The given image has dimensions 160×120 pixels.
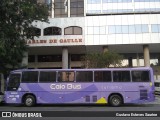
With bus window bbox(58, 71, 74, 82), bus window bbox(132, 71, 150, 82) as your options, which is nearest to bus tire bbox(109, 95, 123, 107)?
bus window bbox(132, 71, 150, 82)

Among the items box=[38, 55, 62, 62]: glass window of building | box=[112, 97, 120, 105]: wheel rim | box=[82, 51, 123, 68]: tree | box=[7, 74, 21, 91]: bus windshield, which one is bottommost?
box=[112, 97, 120, 105]: wheel rim

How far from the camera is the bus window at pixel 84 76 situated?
21375 mm

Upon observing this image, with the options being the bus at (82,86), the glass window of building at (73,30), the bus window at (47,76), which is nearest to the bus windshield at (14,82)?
the bus at (82,86)

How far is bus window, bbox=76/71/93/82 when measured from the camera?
21.4 m

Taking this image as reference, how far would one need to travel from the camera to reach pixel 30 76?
855 inches

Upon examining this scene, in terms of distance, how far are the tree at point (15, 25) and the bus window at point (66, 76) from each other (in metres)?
5.03

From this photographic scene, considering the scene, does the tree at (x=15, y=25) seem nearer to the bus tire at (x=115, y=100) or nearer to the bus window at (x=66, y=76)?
the bus window at (x=66, y=76)

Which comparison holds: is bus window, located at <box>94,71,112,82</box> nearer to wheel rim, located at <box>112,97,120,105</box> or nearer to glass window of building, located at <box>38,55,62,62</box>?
wheel rim, located at <box>112,97,120,105</box>

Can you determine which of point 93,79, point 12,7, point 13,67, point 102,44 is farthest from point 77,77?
point 102,44

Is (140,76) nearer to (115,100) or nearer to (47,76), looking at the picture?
(115,100)

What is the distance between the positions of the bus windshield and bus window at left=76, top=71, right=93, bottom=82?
14.4ft

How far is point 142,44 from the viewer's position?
Result: 161 feet

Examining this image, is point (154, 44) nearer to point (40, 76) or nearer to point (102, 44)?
point (102, 44)

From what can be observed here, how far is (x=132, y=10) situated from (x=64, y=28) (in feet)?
40.3
